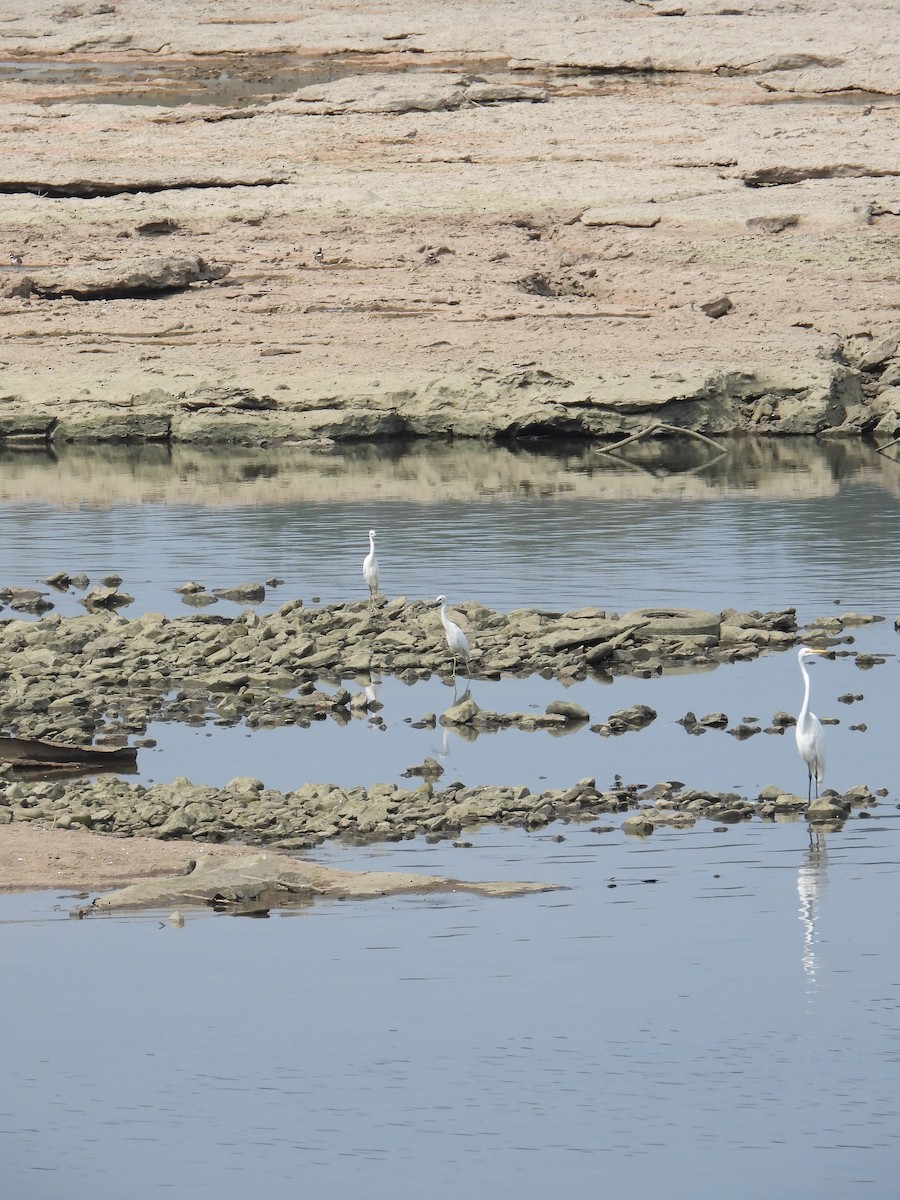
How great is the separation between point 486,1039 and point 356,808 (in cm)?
394

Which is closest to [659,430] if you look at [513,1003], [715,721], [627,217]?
[627,217]

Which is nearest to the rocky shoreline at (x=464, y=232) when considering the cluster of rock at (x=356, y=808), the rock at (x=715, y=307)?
the rock at (x=715, y=307)

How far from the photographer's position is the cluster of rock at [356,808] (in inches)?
559

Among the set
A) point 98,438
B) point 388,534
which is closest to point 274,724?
point 388,534

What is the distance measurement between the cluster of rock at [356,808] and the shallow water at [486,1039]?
2.70 ft

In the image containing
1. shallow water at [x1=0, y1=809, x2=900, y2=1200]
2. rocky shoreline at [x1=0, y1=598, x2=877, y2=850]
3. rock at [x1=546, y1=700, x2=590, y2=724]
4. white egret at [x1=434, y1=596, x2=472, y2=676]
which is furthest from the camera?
white egret at [x1=434, y1=596, x2=472, y2=676]

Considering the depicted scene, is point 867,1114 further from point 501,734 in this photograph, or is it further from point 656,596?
point 656,596

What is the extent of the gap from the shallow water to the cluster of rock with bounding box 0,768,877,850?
0.82 m

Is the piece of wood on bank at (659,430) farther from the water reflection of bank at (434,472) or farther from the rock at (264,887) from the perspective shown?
the rock at (264,887)

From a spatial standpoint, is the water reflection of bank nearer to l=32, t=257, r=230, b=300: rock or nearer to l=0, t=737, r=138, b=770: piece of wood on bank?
l=32, t=257, r=230, b=300: rock

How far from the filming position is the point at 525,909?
1251 centimetres

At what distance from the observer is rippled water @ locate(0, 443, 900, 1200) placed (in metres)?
9.47

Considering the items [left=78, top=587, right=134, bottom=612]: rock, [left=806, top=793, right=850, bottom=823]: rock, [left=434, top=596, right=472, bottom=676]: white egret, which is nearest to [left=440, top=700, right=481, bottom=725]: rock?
[left=434, top=596, right=472, bottom=676]: white egret

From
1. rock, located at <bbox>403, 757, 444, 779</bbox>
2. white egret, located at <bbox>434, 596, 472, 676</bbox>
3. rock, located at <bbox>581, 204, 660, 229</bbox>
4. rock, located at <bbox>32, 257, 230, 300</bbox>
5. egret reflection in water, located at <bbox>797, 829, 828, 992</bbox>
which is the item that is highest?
rock, located at <bbox>581, 204, 660, 229</bbox>
